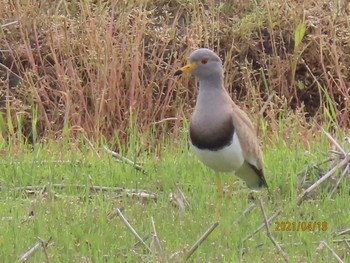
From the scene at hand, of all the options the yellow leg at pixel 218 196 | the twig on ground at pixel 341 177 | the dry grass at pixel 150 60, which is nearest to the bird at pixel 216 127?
the yellow leg at pixel 218 196

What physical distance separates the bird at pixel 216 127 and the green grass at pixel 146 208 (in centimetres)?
31

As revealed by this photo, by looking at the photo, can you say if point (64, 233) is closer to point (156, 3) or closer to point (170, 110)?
point (170, 110)

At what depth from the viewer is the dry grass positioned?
7539mm

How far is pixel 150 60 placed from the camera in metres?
8.14

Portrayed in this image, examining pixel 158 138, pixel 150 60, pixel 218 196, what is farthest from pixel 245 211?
pixel 150 60

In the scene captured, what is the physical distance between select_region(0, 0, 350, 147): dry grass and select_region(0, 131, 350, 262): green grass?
97 cm

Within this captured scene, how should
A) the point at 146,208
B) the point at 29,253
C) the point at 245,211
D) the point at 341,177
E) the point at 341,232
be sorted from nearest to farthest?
the point at 29,253
the point at 341,232
the point at 245,211
the point at 146,208
the point at 341,177

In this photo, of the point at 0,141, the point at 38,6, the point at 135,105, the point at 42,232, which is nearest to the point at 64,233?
the point at 42,232

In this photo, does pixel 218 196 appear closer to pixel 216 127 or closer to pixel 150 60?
pixel 216 127

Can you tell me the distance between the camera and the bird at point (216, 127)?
4.60 metres

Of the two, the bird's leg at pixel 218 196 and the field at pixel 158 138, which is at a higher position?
the bird's leg at pixel 218 196

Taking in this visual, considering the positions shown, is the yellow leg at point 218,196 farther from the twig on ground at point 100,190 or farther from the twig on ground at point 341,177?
the twig on ground at point 341,177

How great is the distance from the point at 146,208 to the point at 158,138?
2507 mm

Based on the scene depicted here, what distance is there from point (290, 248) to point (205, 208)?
0.80 meters
